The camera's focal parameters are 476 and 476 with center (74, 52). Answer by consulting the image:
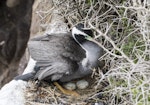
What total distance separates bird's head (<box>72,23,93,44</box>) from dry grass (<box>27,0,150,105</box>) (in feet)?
0.16

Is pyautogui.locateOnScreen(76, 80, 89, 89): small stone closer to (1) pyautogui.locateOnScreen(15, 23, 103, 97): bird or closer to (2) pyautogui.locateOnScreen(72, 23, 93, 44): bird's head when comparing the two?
(1) pyautogui.locateOnScreen(15, 23, 103, 97): bird

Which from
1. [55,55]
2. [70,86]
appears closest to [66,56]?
[55,55]

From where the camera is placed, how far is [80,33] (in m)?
3.49

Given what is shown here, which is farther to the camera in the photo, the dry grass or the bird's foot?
the bird's foot

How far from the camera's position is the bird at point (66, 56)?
3451 mm

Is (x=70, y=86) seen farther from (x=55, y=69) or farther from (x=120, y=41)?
(x=120, y=41)

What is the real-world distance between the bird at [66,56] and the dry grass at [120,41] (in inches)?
3.3

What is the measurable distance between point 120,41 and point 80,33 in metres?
0.30

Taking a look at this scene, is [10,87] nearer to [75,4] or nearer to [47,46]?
[47,46]

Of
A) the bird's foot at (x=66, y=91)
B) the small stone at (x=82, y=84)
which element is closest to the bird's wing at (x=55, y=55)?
the bird's foot at (x=66, y=91)

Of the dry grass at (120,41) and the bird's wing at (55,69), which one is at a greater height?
the dry grass at (120,41)

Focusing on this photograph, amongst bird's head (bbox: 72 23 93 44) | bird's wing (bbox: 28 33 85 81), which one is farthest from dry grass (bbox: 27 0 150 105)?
bird's wing (bbox: 28 33 85 81)

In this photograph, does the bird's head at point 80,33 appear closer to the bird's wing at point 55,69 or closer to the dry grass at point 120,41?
the dry grass at point 120,41

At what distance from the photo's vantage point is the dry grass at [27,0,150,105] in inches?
108
